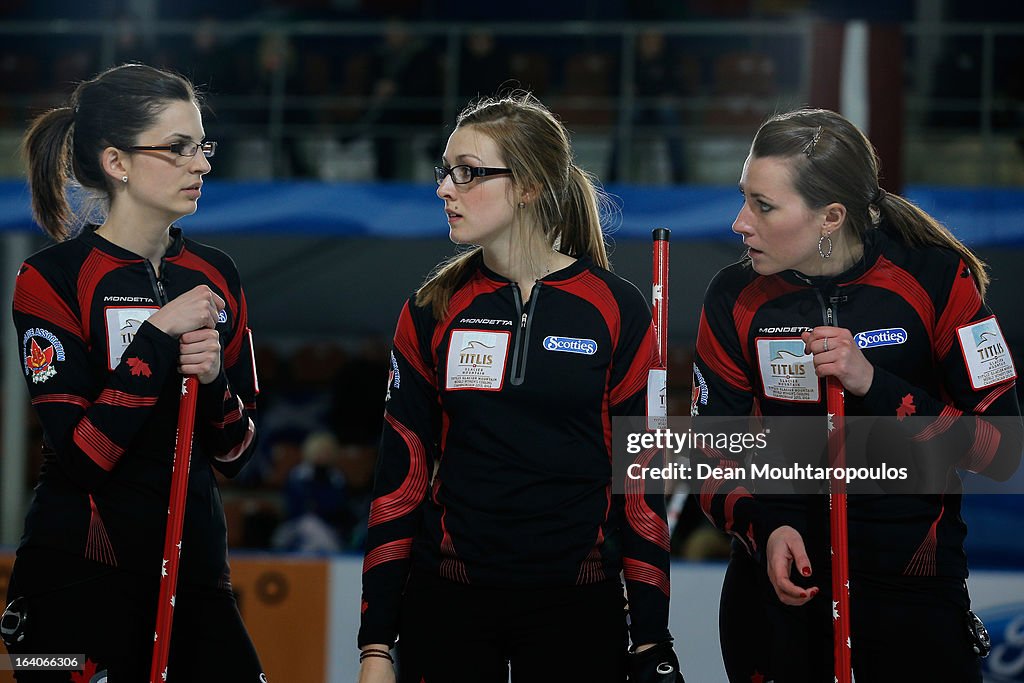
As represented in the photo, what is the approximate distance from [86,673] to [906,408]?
1718 mm

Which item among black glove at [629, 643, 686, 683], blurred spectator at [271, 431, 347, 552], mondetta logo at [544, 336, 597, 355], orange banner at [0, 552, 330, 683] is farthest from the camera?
blurred spectator at [271, 431, 347, 552]

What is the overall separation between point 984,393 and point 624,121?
601 centimetres

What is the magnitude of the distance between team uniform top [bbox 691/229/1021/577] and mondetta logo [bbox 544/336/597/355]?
0.38 metres

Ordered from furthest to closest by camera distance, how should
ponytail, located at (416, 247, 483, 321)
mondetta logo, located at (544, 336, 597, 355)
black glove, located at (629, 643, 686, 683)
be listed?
1. ponytail, located at (416, 247, 483, 321)
2. mondetta logo, located at (544, 336, 597, 355)
3. black glove, located at (629, 643, 686, 683)

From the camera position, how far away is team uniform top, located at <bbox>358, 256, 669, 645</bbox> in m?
2.29

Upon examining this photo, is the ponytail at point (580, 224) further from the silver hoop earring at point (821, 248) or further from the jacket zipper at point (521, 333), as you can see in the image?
the silver hoop earring at point (821, 248)

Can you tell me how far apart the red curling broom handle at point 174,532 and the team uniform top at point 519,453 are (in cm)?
40

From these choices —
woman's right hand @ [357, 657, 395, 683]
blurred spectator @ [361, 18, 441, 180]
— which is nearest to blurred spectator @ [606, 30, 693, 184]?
blurred spectator @ [361, 18, 441, 180]

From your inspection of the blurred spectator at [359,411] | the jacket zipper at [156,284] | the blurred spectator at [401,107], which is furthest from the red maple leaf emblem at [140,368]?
the blurred spectator at [359,411]

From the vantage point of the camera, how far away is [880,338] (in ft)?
8.14

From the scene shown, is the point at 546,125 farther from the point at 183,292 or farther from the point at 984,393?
the point at 984,393

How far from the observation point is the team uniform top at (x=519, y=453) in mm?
2295

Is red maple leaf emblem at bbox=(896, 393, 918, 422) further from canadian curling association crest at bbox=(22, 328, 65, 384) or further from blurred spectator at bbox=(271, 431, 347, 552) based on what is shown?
blurred spectator at bbox=(271, 431, 347, 552)

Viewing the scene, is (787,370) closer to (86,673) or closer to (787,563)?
(787,563)
